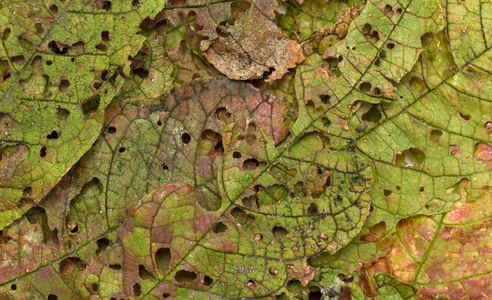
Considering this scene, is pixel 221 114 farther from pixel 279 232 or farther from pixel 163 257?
pixel 163 257

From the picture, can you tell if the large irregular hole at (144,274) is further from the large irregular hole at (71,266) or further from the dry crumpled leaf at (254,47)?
the dry crumpled leaf at (254,47)

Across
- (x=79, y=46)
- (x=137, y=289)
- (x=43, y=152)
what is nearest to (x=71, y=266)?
(x=137, y=289)

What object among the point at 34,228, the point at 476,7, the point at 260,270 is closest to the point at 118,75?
the point at 34,228

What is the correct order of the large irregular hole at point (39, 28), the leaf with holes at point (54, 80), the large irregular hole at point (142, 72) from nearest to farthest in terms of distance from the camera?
the leaf with holes at point (54, 80) < the large irregular hole at point (39, 28) < the large irregular hole at point (142, 72)

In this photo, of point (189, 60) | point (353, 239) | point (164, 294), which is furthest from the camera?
Result: point (189, 60)

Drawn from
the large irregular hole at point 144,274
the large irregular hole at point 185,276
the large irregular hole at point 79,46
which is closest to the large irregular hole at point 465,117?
the large irregular hole at point 185,276

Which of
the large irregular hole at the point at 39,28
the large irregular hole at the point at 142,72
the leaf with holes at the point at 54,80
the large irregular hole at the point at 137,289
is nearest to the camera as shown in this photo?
the large irregular hole at the point at 137,289

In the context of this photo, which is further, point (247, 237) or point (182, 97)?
point (182, 97)

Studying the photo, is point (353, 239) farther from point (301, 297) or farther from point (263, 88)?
point (263, 88)
